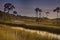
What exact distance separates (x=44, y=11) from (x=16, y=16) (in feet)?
4.19

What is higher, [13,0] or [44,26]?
[13,0]

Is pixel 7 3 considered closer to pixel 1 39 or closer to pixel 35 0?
pixel 35 0

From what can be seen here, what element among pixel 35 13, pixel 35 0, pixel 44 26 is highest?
pixel 35 0

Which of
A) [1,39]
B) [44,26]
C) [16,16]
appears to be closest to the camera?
[1,39]

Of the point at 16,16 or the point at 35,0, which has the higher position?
the point at 35,0

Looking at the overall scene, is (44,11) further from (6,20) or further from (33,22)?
(6,20)

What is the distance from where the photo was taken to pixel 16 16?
8359mm

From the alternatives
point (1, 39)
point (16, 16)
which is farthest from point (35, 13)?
point (1, 39)

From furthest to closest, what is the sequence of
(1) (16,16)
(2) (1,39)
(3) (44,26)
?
(1) (16,16) → (3) (44,26) → (2) (1,39)

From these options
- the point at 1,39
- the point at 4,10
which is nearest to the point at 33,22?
the point at 4,10

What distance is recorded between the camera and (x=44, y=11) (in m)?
8.14

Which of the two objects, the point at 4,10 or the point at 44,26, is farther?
the point at 4,10

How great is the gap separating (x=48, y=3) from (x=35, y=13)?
0.70 meters

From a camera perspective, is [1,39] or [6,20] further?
[6,20]
